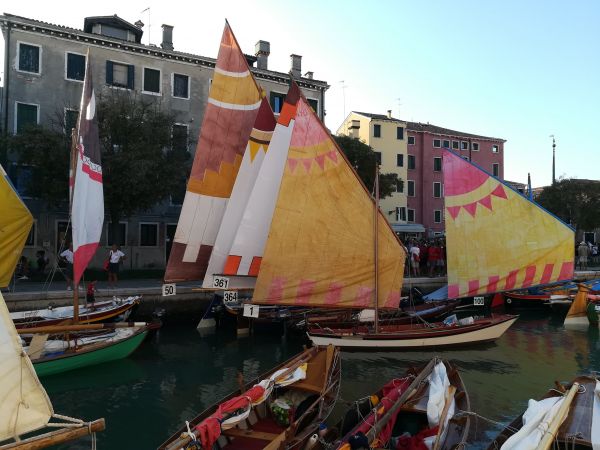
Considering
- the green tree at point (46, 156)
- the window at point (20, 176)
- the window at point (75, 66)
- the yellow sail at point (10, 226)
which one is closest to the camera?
the yellow sail at point (10, 226)

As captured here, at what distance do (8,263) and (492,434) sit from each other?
522 inches

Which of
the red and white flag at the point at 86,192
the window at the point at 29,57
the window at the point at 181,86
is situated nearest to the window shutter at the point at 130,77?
the window at the point at 181,86

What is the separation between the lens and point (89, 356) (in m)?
14.4

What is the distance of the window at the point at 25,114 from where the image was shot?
1149 inches

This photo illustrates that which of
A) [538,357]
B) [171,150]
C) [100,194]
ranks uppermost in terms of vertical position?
[171,150]

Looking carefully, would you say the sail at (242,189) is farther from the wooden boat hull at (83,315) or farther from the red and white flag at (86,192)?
the wooden boat hull at (83,315)

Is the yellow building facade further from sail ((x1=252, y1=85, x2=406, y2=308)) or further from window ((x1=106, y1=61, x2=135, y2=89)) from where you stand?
sail ((x1=252, y1=85, x2=406, y2=308))

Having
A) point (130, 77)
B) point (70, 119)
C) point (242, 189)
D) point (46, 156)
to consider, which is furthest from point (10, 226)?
point (130, 77)

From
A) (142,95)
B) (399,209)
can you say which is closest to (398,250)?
(142,95)

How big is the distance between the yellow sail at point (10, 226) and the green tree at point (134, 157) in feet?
36.5

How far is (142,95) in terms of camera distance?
32.7 m

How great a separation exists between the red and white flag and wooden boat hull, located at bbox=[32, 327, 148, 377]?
6.68 feet

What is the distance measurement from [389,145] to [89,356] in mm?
40014

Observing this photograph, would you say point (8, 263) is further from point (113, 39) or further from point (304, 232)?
point (113, 39)
